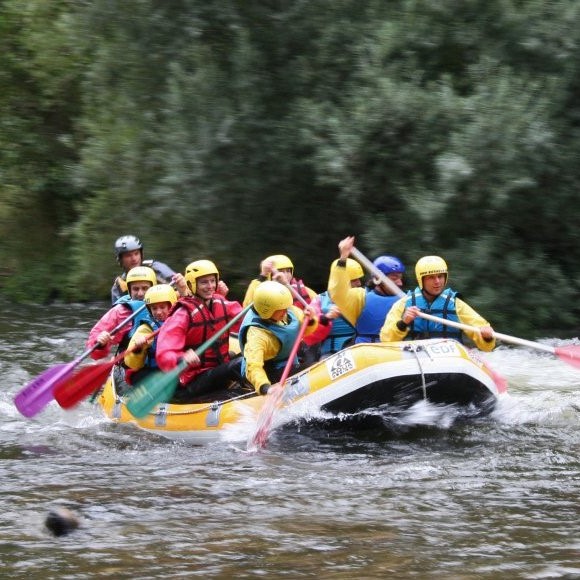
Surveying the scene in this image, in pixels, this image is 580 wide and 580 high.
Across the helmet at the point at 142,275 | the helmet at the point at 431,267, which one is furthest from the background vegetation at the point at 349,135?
the helmet at the point at 142,275

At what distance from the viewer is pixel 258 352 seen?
8.33 m

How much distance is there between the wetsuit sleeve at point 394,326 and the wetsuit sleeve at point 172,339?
1613 mm

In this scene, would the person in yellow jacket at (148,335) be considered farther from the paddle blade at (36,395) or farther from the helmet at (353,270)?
the helmet at (353,270)

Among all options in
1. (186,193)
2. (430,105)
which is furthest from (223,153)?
(430,105)

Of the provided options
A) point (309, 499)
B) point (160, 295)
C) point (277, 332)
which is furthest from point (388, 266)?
point (309, 499)

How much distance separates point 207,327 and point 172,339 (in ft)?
1.24

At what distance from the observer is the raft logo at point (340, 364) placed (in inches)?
312

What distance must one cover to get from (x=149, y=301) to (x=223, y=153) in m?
3.88

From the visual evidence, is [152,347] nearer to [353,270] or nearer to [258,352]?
[258,352]

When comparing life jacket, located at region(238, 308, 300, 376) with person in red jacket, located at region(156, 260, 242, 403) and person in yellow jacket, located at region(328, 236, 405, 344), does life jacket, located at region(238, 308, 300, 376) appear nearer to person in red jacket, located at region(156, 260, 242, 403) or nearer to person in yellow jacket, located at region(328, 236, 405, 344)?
person in red jacket, located at region(156, 260, 242, 403)

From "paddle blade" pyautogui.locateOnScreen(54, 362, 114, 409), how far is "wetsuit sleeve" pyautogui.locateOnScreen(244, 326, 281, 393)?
64.7 inches

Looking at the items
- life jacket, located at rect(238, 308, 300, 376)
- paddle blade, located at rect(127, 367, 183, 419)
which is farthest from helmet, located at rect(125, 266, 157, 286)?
life jacket, located at rect(238, 308, 300, 376)

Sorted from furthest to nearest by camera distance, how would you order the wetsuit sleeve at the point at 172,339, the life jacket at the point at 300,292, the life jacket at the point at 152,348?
the life jacket at the point at 300,292, the life jacket at the point at 152,348, the wetsuit sleeve at the point at 172,339

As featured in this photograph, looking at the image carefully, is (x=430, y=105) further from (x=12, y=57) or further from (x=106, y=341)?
(x=12, y=57)
